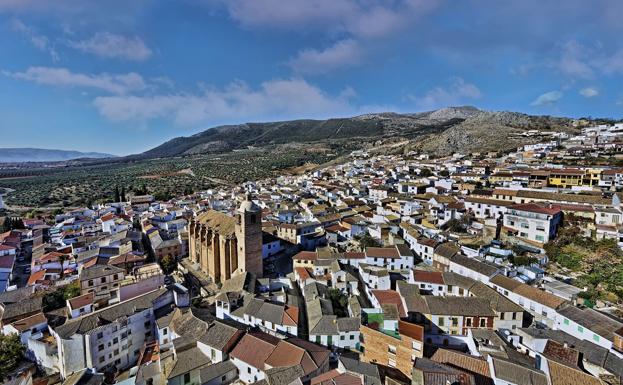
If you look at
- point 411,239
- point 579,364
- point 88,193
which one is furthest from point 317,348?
point 88,193

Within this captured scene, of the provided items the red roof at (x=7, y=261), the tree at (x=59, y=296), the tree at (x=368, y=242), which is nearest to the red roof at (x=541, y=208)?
the tree at (x=368, y=242)

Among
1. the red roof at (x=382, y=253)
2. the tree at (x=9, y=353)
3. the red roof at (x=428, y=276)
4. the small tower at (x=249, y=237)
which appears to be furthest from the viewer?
the red roof at (x=382, y=253)

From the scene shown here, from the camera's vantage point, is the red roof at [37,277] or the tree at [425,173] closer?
the red roof at [37,277]

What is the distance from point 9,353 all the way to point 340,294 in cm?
2629

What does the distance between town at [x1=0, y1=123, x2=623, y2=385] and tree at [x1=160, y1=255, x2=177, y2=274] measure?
230mm

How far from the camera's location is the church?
1319 inches

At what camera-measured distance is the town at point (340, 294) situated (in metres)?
21.7

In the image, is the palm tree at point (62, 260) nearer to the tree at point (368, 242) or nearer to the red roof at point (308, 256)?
the red roof at point (308, 256)

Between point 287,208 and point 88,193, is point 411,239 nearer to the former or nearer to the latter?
point 287,208

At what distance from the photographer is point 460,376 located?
58.6ft

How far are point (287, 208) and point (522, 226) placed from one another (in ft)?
106

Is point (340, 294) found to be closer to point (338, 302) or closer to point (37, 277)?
point (338, 302)

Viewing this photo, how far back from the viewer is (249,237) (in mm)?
33531

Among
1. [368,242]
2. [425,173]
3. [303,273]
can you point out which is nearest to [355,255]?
[368,242]
